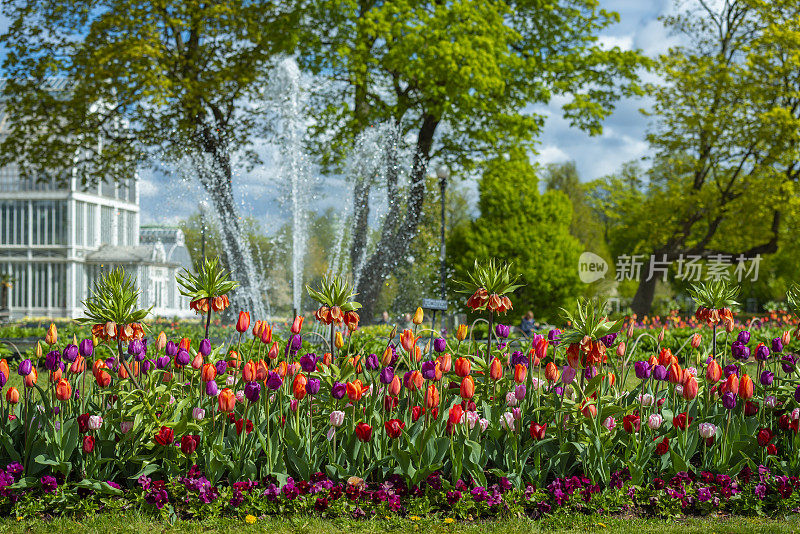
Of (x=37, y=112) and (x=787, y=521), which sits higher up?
(x=37, y=112)

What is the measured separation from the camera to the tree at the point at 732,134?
66.0 feet

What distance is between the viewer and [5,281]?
26.0 metres

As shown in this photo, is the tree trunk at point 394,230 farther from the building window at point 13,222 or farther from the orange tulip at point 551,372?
the building window at point 13,222

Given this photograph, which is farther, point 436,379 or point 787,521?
point 436,379

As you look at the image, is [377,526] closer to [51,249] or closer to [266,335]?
[266,335]

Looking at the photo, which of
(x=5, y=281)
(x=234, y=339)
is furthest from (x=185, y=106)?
(x=5, y=281)

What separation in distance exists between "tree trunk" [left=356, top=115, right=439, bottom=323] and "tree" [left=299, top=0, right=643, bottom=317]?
28 millimetres

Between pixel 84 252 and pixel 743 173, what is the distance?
83.5ft

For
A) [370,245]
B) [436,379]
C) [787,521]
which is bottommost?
[787,521]

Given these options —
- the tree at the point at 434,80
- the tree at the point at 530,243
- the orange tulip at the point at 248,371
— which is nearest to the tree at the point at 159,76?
the tree at the point at 434,80

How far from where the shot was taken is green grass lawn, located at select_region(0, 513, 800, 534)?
12.6ft

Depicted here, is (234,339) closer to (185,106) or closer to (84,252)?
(185,106)

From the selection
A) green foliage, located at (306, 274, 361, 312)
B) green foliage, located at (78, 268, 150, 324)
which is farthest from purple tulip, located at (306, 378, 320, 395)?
green foliage, located at (78, 268, 150, 324)

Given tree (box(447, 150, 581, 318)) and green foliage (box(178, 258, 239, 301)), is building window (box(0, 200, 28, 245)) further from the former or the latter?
green foliage (box(178, 258, 239, 301))
